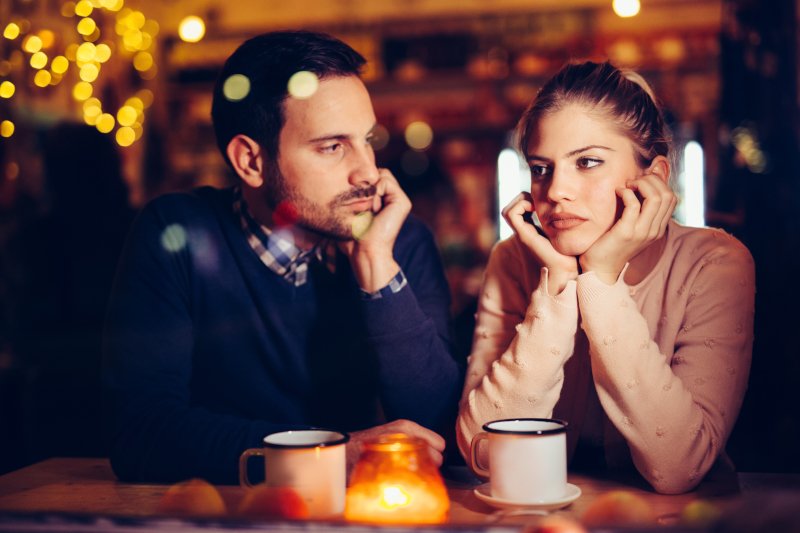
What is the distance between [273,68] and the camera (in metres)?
1.70

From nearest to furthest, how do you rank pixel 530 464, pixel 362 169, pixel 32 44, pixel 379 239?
pixel 530 464, pixel 379 239, pixel 362 169, pixel 32 44

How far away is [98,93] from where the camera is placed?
207 inches

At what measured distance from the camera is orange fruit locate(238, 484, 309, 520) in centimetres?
90

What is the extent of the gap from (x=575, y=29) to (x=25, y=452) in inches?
179

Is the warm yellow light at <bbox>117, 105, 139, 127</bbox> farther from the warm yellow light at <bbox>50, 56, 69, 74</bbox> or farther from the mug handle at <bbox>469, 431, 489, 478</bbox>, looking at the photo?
the mug handle at <bbox>469, 431, 489, 478</bbox>

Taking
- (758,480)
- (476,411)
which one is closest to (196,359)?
(476,411)

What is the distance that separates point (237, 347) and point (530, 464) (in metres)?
0.80

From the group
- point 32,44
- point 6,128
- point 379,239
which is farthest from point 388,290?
point 32,44

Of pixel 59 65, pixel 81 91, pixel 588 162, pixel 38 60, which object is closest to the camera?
pixel 588 162

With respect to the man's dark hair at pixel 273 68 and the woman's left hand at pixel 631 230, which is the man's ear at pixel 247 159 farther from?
the woman's left hand at pixel 631 230

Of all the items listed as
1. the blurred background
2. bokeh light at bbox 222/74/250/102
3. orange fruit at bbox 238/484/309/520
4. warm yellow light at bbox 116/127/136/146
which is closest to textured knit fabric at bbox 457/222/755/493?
orange fruit at bbox 238/484/309/520

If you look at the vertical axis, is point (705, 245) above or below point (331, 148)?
below

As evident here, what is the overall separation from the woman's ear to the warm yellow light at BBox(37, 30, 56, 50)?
418 centimetres

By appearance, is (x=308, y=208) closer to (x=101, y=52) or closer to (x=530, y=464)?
(x=530, y=464)
